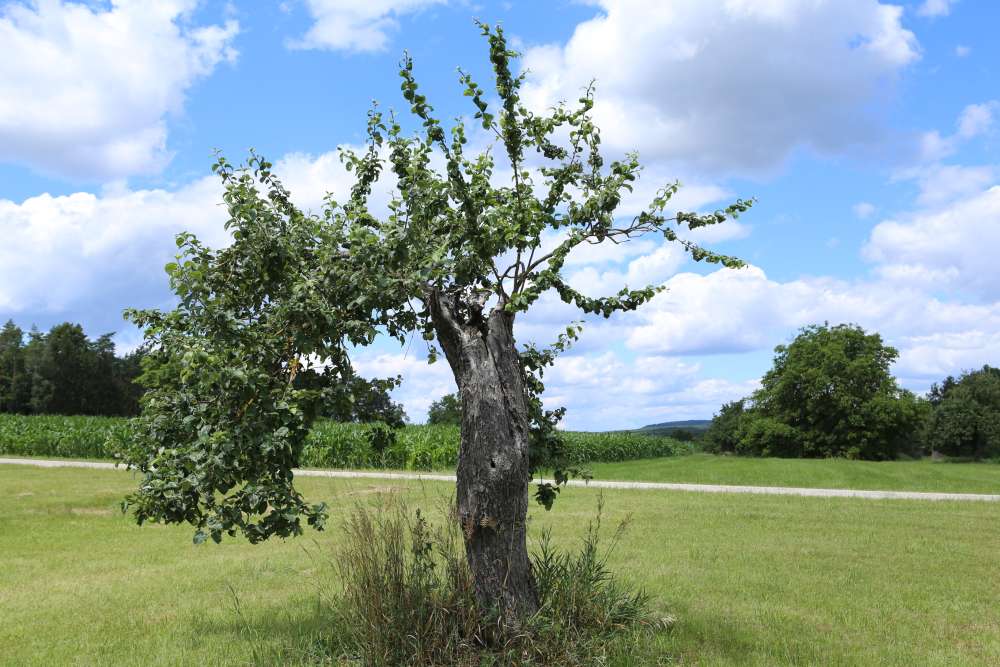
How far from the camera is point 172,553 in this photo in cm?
1175

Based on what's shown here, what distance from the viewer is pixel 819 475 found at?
24.4 m

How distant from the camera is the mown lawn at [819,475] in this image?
75.4ft

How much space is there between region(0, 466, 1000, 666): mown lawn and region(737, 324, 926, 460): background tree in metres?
29.6

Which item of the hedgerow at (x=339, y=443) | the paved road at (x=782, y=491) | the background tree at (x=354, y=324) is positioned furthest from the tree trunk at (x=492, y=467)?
the hedgerow at (x=339, y=443)

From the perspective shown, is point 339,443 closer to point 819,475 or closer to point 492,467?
point 819,475

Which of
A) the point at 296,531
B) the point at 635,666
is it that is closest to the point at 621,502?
the point at 635,666

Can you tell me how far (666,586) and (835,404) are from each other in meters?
40.4

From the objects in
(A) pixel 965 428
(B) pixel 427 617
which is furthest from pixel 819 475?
(A) pixel 965 428

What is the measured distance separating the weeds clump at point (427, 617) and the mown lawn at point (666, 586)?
38 cm

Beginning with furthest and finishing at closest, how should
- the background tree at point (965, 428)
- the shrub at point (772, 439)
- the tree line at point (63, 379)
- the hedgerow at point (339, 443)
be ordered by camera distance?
1. the tree line at point (63, 379)
2. the background tree at point (965, 428)
3. the shrub at point (772, 439)
4. the hedgerow at point (339, 443)

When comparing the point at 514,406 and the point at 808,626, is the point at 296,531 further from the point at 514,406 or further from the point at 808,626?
the point at 808,626

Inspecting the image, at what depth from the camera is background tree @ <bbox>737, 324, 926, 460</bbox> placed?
43938 millimetres

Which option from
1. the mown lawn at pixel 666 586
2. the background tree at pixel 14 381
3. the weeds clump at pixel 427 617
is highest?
the background tree at pixel 14 381

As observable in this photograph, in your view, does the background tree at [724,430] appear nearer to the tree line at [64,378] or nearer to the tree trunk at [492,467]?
the tree line at [64,378]
